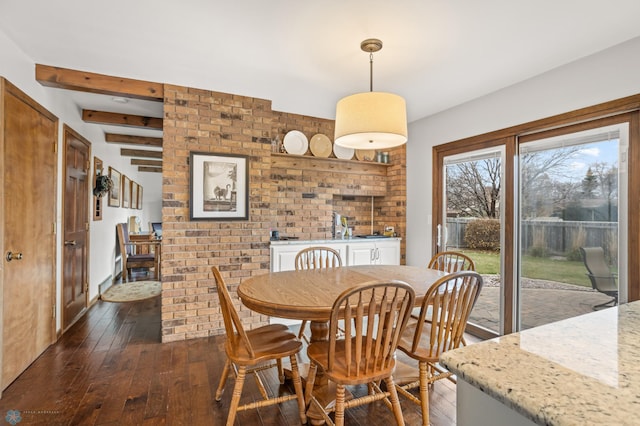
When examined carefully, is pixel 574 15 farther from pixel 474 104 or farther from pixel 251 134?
pixel 251 134

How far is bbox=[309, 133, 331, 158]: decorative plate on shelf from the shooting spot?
14.0 ft

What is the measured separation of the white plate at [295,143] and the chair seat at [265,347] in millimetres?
2499

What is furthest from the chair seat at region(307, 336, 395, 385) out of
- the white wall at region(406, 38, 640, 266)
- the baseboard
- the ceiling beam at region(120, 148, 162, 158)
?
the ceiling beam at region(120, 148, 162, 158)

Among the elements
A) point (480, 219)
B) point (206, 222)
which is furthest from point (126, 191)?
point (480, 219)

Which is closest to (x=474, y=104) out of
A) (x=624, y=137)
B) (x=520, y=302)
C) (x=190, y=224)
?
(x=624, y=137)

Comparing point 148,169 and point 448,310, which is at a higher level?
point 148,169

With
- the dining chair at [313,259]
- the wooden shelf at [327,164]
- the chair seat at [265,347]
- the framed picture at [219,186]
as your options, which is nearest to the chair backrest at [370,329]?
the chair seat at [265,347]

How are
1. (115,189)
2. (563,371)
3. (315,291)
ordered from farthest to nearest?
1. (115,189)
2. (315,291)
3. (563,371)

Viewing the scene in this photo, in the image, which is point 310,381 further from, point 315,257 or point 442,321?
point 315,257

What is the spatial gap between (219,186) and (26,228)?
1.54 m

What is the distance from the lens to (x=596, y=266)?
8.45ft

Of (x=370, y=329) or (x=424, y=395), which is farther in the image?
(x=424, y=395)

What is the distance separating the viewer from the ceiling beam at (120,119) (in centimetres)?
396

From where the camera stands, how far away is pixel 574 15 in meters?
2.00
